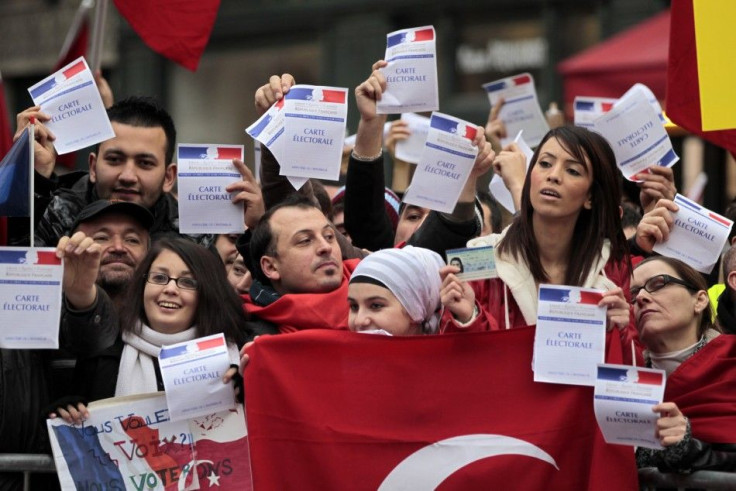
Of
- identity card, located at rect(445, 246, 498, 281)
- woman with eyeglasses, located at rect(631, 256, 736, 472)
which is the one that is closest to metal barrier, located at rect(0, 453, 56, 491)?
identity card, located at rect(445, 246, 498, 281)

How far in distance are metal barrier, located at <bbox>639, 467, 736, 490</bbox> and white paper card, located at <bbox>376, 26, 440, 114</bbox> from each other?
1.80 metres

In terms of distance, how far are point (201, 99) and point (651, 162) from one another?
12678 mm

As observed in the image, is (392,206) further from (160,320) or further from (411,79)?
(160,320)

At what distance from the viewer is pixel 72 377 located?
551 centimetres

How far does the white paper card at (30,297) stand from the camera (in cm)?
509

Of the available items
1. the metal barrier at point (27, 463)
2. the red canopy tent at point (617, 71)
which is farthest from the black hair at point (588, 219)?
the red canopy tent at point (617, 71)

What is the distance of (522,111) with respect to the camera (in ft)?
26.3

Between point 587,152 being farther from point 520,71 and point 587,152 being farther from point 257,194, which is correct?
point 520,71

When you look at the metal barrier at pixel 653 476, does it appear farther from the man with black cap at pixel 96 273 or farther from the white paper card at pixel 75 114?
the white paper card at pixel 75 114

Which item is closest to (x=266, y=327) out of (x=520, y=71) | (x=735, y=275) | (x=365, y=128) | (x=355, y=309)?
(x=355, y=309)

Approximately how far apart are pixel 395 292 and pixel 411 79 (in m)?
1.16

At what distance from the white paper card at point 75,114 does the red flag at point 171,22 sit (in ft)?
4.67

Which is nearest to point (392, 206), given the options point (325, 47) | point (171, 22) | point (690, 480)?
point (171, 22)

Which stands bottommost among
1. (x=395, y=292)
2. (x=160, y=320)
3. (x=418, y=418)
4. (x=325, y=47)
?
(x=418, y=418)
